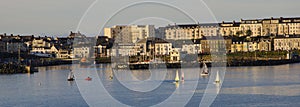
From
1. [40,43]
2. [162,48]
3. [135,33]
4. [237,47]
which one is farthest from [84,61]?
[237,47]

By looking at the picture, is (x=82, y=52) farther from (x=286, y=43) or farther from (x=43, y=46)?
(x=286, y=43)

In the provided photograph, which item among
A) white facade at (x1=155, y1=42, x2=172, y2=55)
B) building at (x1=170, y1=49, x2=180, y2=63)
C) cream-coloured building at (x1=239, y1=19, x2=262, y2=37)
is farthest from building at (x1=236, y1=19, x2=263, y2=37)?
building at (x1=170, y1=49, x2=180, y2=63)

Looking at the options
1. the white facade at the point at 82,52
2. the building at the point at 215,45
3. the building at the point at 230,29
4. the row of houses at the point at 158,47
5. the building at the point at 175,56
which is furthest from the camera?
the building at the point at 230,29

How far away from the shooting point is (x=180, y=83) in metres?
A: 19.9

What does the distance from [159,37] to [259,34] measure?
25.7 ft

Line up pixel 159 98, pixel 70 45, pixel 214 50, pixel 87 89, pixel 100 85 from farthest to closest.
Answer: pixel 70 45
pixel 214 50
pixel 100 85
pixel 87 89
pixel 159 98

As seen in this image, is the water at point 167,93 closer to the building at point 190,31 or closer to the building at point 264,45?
the building at point 264,45

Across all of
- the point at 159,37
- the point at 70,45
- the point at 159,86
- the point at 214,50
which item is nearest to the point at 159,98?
the point at 159,86

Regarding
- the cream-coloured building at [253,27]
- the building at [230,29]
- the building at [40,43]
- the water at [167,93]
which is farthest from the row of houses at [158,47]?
the water at [167,93]

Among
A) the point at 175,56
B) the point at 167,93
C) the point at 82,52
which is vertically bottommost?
the point at 167,93

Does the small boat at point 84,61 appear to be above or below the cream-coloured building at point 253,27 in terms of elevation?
below

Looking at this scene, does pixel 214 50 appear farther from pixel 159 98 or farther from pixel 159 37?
pixel 159 98

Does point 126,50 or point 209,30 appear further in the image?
point 209,30

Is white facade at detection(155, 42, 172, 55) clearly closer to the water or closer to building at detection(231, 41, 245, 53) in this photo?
building at detection(231, 41, 245, 53)
